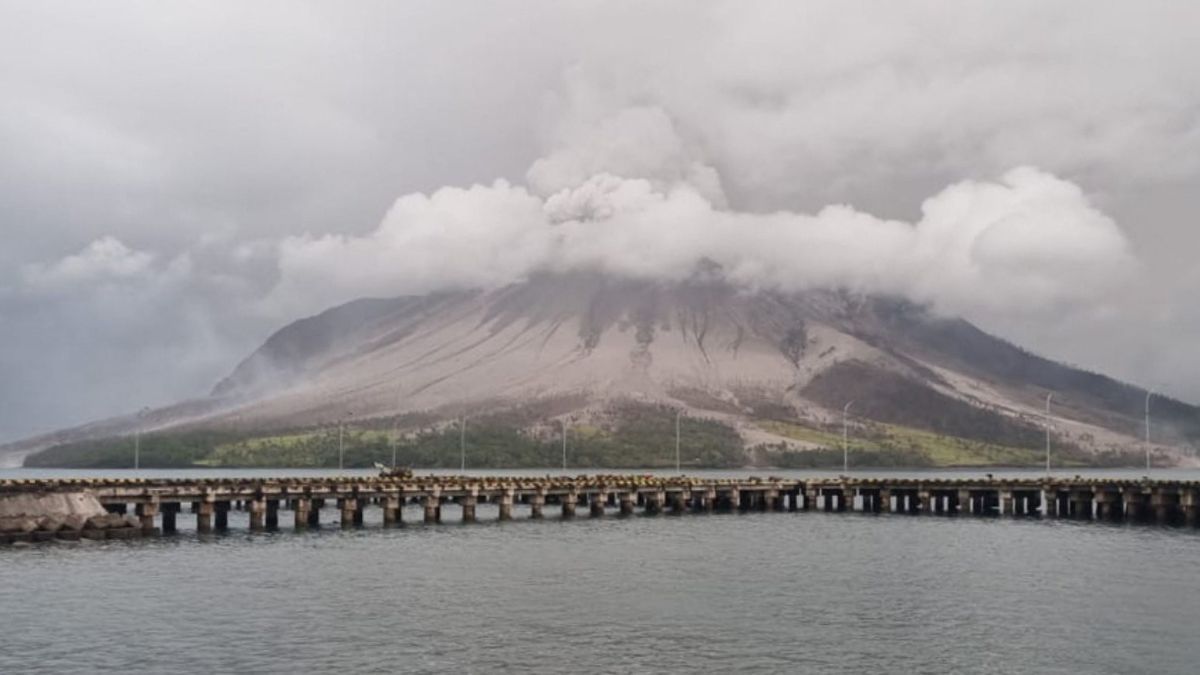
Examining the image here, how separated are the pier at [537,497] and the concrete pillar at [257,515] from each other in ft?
0.30

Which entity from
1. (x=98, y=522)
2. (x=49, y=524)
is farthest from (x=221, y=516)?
(x=49, y=524)

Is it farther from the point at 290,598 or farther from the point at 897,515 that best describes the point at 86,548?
the point at 897,515

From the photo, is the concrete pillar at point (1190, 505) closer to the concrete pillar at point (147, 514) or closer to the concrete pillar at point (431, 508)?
the concrete pillar at point (431, 508)

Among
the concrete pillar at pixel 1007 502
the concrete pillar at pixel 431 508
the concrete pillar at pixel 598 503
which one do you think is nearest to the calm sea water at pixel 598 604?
the concrete pillar at pixel 431 508

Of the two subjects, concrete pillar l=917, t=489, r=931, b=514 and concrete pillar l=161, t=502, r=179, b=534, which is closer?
concrete pillar l=161, t=502, r=179, b=534

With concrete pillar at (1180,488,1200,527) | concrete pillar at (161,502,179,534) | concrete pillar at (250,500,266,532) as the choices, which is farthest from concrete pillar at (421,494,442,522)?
concrete pillar at (1180,488,1200,527)

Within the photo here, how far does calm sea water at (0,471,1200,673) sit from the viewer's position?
52.1 metres

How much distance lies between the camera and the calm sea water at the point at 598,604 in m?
52.1

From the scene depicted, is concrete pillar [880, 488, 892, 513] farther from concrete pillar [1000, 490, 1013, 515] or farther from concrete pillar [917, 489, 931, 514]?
concrete pillar [1000, 490, 1013, 515]

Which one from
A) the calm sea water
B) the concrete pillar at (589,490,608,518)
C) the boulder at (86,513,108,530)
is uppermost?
the boulder at (86,513,108,530)

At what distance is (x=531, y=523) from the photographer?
126188 millimetres

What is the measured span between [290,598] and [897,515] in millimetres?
95592

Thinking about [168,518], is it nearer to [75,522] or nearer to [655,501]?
[75,522]

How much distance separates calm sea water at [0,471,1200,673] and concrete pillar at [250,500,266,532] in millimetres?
5315
